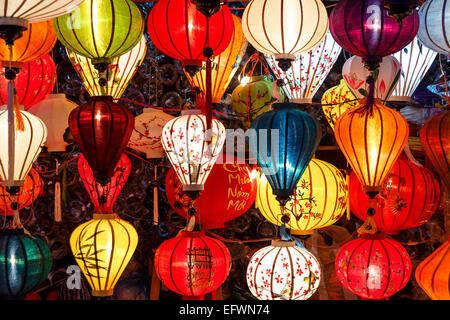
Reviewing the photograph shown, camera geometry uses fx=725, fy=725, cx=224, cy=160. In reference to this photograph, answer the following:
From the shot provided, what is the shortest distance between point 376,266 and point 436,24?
0.99m

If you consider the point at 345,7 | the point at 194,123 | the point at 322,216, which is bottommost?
the point at 322,216

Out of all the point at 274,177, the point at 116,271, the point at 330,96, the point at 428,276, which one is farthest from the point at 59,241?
the point at 428,276

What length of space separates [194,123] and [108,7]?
1.84 feet

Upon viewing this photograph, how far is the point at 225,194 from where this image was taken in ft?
10.8

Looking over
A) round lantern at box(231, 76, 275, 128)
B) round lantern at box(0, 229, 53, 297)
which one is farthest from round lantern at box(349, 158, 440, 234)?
round lantern at box(0, 229, 53, 297)

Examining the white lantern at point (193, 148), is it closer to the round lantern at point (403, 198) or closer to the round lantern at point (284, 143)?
the round lantern at point (284, 143)

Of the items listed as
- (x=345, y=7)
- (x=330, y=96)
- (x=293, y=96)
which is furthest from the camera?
(x=330, y=96)

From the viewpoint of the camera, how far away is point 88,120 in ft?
9.18

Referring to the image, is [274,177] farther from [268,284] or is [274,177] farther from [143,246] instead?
[143,246]

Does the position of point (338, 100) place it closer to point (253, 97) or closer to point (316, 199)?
point (253, 97)

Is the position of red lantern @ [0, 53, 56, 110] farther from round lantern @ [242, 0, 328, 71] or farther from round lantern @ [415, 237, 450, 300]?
round lantern @ [415, 237, 450, 300]

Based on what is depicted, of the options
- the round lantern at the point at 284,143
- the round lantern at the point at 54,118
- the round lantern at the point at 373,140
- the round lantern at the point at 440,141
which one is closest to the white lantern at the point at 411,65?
the round lantern at the point at 440,141

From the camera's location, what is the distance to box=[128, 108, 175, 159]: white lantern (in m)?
3.56

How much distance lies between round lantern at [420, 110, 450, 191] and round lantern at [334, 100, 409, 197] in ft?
0.42
